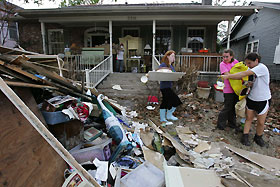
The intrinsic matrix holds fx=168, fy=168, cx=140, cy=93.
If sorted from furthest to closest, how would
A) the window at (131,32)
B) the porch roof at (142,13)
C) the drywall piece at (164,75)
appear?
the window at (131,32), the porch roof at (142,13), the drywall piece at (164,75)

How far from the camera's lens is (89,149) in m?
2.10

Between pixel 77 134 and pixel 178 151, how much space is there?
1497mm

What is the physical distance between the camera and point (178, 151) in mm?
2559

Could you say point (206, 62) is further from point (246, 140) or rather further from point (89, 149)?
point (89, 149)

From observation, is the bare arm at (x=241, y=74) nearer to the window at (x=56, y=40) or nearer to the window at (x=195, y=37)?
the window at (x=195, y=37)

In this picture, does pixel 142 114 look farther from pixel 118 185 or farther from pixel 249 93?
pixel 118 185

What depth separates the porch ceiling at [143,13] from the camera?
775 cm

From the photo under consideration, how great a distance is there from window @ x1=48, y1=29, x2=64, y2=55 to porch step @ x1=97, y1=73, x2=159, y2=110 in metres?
5.67

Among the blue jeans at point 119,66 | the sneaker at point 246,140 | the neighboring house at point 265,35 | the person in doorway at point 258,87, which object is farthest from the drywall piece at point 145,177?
the neighboring house at point 265,35

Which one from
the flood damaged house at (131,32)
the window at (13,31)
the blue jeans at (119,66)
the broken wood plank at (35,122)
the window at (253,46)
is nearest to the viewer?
the broken wood plank at (35,122)

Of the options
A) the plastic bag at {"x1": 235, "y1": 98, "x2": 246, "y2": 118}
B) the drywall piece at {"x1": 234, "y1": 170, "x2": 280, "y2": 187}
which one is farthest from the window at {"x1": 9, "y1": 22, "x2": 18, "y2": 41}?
the drywall piece at {"x1": 234, "y1": 170, "x2": 280, "y2": 187}

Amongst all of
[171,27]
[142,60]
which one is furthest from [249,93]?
[171,27]

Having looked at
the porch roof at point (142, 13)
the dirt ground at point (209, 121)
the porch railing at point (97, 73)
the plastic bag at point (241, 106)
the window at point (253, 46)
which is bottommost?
the dirt ground at point (209, 121)

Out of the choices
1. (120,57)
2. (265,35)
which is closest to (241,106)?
(120,57)
